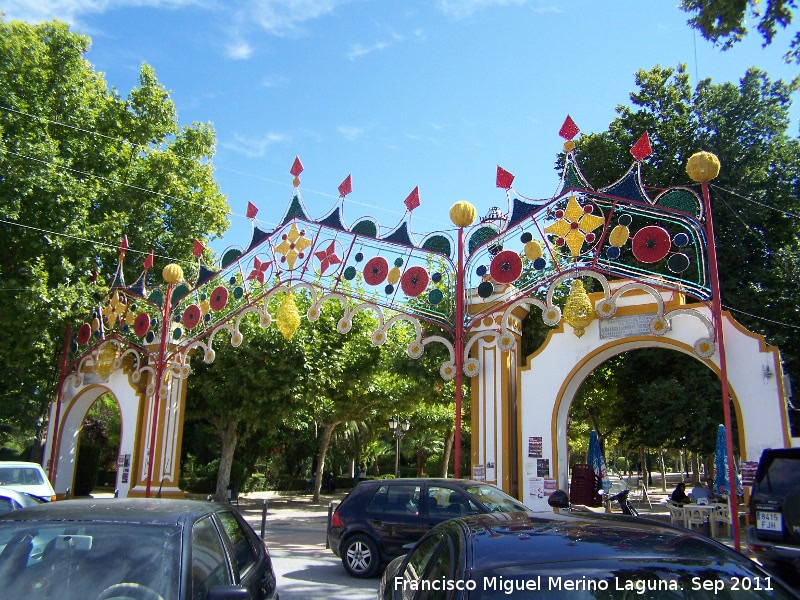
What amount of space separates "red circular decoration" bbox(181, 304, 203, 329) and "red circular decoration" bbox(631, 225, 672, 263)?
37.4 feet

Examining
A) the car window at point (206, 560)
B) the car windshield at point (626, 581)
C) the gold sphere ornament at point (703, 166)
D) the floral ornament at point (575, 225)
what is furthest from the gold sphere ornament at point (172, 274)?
the car windshield at point (626, 581)

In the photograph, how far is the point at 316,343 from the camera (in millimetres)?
22047

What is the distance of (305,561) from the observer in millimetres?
11523

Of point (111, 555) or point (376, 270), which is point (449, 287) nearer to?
point (376, 270)

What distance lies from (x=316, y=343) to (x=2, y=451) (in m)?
19.7

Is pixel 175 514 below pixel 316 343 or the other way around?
below

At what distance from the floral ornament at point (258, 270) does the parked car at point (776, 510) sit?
11868mm

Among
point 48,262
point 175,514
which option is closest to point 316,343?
point 48,262

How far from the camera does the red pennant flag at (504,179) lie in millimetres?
13688

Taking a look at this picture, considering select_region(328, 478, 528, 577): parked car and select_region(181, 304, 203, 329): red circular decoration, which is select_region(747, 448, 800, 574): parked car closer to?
select_region(328, 478, 528, 577): parked car

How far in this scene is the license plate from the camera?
7.32 m

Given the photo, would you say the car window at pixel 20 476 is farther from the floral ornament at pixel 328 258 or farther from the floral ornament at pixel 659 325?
the floral ornament at pixel 659 325

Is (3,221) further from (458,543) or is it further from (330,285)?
(458,543)

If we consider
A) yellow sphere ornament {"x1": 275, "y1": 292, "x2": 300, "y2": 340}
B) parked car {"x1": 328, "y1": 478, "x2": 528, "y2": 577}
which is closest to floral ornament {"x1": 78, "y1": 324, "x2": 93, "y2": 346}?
yellow sphere ornament {"x1": 275, "y1": 292, "x2": 300, "y2": 340}
